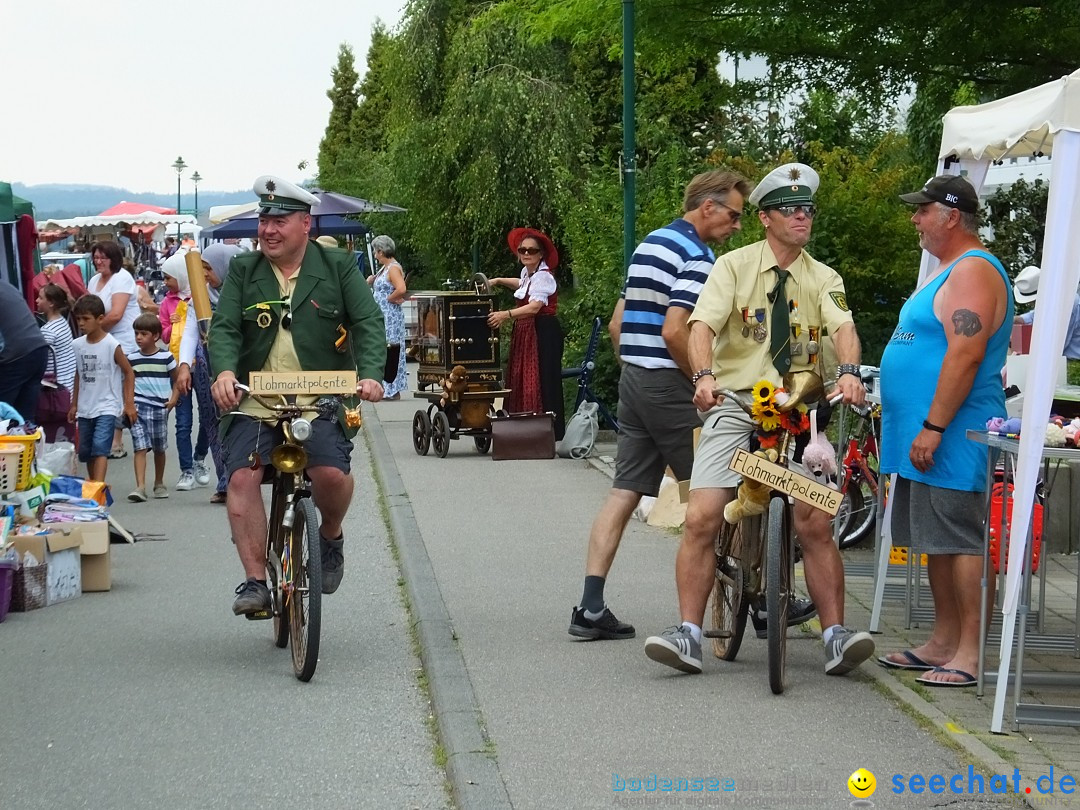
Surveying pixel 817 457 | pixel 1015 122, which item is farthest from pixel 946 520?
pixel 1015 122

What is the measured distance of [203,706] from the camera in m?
6.57

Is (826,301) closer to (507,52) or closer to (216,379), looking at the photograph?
(216,379)

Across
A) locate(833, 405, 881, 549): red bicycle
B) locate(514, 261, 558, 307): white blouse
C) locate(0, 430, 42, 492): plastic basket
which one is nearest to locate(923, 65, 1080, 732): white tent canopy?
locate(833, 405, 881, 549): red bicycle

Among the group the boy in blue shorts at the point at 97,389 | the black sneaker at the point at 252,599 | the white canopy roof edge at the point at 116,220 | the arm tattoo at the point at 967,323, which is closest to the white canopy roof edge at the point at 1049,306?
the arm tattoo at the point at 967,323

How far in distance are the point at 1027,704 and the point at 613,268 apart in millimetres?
11834

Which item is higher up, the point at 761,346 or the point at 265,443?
the point at 761,346

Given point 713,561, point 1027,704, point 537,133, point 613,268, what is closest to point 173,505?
point 613,268

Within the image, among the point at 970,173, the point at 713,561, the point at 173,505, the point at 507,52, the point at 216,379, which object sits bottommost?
the point at 173,505

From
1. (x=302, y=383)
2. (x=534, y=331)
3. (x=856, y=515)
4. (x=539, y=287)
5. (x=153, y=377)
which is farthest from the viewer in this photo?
(x=534, y=331)

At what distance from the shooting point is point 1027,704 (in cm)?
619

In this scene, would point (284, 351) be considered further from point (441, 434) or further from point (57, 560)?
point (441, 434)

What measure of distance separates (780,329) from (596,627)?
1.75m

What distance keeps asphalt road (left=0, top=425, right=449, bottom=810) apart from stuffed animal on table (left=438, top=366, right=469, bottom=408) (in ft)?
19.0

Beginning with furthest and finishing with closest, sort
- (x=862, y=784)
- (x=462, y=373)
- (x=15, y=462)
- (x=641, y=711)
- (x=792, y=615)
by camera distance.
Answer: (x=462, y=373), (x=15, y=462), (x=792, y=615), (x=641, y=711), (x=862, y=784)
